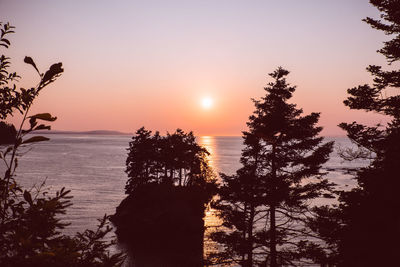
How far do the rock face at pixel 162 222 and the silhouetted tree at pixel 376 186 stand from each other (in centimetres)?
3296

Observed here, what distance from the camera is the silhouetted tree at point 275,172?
18266mm

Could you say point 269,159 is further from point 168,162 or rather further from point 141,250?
point 168,162

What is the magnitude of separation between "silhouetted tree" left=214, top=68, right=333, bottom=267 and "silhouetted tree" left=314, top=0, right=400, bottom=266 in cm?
423

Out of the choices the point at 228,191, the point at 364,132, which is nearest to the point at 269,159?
the point at 228,191

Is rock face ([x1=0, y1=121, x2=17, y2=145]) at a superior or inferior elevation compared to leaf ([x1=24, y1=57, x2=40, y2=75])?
inferior

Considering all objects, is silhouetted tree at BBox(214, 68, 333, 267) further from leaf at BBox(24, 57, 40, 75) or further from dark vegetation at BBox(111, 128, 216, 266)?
dark vegetation at BBox(111, 128, 216, 266)

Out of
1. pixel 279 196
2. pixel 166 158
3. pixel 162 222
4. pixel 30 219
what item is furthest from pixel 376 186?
pixel 166 158

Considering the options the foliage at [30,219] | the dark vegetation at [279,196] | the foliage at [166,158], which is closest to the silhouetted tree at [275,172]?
the dark vegetation at [279,196]

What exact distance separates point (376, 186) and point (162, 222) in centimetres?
4175

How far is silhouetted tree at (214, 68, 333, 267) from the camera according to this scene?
18266 mm

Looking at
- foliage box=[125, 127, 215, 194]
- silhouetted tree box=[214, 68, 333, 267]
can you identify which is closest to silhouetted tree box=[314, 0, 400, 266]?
silhouetted tree box=[214, 68, 333, 267]

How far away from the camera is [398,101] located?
12.7m

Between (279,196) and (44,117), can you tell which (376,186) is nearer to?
(279,196)

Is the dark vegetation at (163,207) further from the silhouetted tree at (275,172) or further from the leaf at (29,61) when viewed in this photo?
the leaf at (29,61)
